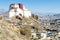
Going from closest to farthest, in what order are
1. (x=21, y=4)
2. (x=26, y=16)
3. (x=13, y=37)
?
1. (x=13, y=37)
2. (x=26, y=16)
3. (x=21, y=4)

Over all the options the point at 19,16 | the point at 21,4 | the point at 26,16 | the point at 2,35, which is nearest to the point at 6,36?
the point at 2,35

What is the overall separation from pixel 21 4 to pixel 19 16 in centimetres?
962

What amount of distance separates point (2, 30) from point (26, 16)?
39.2 metres

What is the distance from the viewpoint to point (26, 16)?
53688mm

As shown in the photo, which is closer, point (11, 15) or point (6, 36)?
point (6, 36)

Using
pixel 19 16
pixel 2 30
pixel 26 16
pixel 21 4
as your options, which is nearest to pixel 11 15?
pixel 19 16

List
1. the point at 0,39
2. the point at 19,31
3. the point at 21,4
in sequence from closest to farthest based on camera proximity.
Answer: the point at 0,39 → the point at 19,31 → the point at 21,4

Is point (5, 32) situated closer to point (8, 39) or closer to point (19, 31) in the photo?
point (8, 39)

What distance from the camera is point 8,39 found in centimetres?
1372

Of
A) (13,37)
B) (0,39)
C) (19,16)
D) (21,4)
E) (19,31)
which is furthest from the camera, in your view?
(21,4)

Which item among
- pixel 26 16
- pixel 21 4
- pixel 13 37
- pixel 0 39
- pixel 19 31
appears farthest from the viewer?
pixel 21 4

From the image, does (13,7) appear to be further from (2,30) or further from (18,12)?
(2,30)

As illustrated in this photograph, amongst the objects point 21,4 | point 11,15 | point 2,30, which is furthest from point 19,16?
point 2,30

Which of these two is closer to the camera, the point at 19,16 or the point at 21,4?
the point at 19,16
